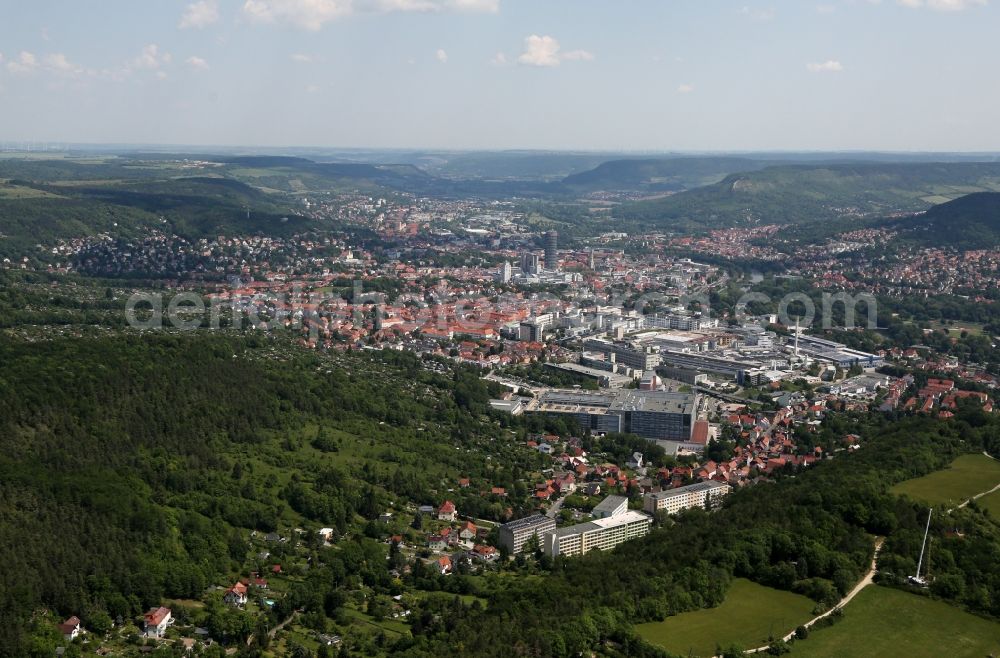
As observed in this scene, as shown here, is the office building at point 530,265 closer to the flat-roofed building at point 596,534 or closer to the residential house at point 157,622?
the flat-roofed building at point 596,534

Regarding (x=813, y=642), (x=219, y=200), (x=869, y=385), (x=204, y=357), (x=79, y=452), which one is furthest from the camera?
(x=219, y=200)

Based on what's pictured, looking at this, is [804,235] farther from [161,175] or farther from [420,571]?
[161,175]

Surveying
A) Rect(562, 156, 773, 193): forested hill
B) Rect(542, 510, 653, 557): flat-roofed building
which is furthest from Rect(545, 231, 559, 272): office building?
Rect(562, 156, 773, 193): forested hill

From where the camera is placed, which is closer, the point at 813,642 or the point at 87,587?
the point at 813,642

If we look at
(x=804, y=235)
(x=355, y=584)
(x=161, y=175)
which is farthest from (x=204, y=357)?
(x=161, y=175)

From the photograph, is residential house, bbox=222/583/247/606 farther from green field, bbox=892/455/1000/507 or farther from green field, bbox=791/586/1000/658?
green field, bbox=892/455/1000/507

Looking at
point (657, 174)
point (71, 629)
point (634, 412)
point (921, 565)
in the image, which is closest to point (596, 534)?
point (921, 565)

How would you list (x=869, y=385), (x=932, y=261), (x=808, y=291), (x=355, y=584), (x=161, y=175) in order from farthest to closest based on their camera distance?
(x=161, y=175) < (x=932, y=261) < (x=808, y=291) < (x=869, y=385) < (x=355, y=584)
